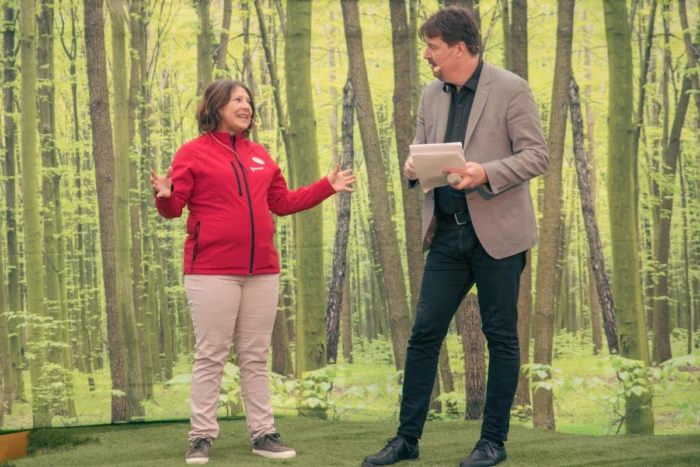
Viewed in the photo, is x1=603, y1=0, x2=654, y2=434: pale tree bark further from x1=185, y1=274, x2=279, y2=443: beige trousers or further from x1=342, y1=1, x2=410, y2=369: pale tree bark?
x1=185, y1=274, x2=279, y2=443: beige trousers

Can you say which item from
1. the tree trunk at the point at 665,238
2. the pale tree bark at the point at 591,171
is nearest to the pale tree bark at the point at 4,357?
the pale tree bark at the point at 591,171

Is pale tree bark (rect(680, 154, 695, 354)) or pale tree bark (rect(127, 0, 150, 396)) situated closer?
pale tree bark (rect(680, 154, 695, 354))

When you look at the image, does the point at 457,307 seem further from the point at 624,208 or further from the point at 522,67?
the point at 522,67

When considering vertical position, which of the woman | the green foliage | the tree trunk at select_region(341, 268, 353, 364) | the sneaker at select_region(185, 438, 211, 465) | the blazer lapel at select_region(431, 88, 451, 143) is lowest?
the green foliage

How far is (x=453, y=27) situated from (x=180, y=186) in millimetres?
1105

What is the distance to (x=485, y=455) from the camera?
8.13 feet

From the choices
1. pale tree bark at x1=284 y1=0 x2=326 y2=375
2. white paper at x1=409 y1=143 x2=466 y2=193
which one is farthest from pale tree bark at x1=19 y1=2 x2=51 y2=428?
white paper at x1=409 y1=143 x2=466 y2=193

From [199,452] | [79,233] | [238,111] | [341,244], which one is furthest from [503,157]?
[79,233]

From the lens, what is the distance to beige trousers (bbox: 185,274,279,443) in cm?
A: 265

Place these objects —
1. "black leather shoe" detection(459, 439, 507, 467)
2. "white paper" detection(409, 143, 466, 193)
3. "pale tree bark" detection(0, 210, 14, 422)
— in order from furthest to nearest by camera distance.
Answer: "pale tree bark" detection(0, 210, 14, 422) → "black leather shoe" detection(459, 439, 507, 467) → "white paper" detection(409, 143, 466, 193)

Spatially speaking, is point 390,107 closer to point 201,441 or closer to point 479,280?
point 479,280

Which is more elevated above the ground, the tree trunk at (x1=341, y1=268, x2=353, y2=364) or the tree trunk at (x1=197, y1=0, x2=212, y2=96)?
the tree trunk at (x1=197, y1=0, x2=212, y2=96)

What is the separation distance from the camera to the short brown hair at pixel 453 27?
7.81ft

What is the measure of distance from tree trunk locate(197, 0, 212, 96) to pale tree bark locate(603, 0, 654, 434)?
2.18m
